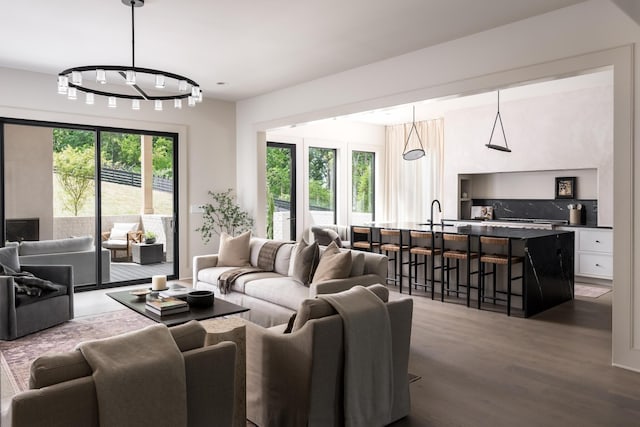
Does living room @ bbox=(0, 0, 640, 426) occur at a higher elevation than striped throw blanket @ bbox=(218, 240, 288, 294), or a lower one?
higher

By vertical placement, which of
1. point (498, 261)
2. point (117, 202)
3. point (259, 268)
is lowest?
point (259, 268)

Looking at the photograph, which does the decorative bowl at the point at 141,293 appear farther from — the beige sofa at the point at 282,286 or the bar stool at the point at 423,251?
the bar stool at the point at 423,251

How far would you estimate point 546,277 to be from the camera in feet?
17.8

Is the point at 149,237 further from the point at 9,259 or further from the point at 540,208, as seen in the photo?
the point at 540,208

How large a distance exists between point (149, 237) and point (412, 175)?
223 inches

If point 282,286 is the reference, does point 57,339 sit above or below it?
below

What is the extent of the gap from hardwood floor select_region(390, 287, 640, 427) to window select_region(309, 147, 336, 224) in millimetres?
4375

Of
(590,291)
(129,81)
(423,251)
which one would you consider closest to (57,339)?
(129,81)

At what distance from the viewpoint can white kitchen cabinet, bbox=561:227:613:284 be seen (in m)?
6.74

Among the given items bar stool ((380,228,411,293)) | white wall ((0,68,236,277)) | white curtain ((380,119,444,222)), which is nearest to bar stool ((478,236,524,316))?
bar stool ((380,228,411,293))

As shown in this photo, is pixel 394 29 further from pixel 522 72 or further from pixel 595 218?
pixel 595 218

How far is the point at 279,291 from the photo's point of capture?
4.50 m

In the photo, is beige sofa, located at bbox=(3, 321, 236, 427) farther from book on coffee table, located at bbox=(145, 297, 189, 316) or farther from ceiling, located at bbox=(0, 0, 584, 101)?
ceiling, located at bbox=(0, 0, 584, 101)

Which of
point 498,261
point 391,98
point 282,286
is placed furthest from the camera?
point 391,98
